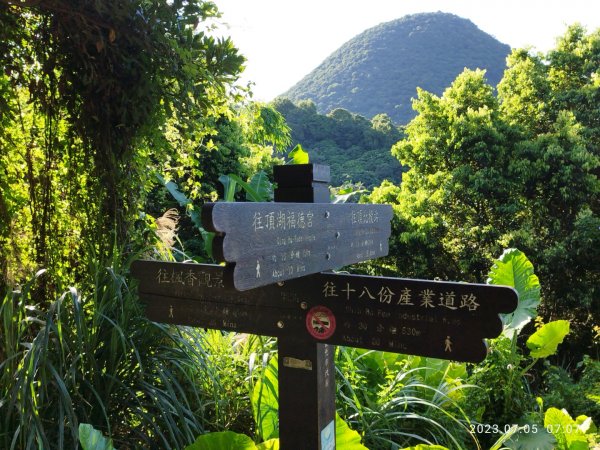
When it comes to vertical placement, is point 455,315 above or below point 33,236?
below

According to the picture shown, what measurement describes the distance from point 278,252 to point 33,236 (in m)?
→ 1.59

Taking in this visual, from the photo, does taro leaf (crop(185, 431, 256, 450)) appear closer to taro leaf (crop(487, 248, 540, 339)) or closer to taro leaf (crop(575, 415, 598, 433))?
taro leaf (crop(575, 415, 598, 433))

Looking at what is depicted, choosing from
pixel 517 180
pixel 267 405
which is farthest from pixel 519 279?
pixel 517 180

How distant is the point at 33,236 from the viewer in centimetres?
240

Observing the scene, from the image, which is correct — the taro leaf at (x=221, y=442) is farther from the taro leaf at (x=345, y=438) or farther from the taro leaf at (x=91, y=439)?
the taro leaf at (x=345, y=438)

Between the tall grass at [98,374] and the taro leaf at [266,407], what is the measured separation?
0.22 metres

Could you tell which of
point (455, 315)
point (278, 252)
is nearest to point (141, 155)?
point (278, 252)

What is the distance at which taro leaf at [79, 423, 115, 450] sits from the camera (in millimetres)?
1383

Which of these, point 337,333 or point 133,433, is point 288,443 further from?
point 133,433

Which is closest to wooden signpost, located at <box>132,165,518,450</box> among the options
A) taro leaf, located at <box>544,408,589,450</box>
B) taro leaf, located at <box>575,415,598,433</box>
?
taro leaf, located at <box>544,408,589,450</box>

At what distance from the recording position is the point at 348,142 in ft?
64.5

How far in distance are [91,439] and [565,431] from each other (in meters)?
2.71

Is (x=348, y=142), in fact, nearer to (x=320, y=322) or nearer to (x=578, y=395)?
(x=578, y=395)

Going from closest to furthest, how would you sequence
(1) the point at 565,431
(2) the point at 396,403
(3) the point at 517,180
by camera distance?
(2) the point at 396,403 → (1) the point at 565,431 → (3) the point at 517,180
